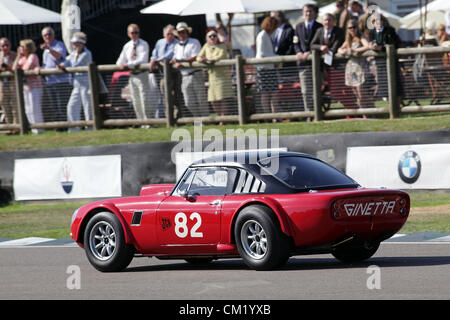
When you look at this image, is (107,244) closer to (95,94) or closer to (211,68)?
(211,68)

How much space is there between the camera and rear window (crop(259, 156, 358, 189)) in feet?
28.8

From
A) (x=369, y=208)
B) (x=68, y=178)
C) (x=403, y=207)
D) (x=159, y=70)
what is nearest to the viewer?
(x=369, y=208)

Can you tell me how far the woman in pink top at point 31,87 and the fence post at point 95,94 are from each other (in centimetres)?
125

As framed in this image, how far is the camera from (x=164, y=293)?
7555 mm

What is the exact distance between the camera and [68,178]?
55.2 ft

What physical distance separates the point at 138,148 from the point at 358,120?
4059 millimetres

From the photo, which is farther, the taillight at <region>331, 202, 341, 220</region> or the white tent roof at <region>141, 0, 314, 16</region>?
the white tent roof at <region>141, 0, 314, 16</region>

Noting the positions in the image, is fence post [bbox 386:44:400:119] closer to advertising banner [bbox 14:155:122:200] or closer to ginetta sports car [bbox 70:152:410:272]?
advertising banner [bbox 14:155:122:200]

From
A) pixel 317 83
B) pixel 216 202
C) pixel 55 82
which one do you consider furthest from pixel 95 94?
pixel 216 202

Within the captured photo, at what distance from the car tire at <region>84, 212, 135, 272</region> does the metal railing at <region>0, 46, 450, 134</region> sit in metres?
7.75

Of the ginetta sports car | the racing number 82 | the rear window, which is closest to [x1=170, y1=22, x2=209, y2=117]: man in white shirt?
the ginetta sports car

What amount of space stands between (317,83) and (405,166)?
2.89 meters
